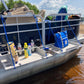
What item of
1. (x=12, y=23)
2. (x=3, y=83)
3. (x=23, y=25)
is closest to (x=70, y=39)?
(x=23, y=25)

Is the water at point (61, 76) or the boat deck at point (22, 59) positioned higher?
the boat deck at point (22, 59)

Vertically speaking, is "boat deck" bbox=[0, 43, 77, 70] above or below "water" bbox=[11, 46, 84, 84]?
above

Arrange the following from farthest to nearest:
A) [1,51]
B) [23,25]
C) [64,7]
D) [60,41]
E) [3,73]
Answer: [64,7], [60,41], [23,25], [1,51], [3,73]

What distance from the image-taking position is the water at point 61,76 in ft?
14.6

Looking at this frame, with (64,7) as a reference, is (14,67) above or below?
below

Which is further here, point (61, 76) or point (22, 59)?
point (61, 76)

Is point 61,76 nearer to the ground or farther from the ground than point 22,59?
nearer to the ground

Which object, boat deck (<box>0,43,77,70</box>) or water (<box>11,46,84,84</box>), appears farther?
water (<box>11,46,84,84</box>)

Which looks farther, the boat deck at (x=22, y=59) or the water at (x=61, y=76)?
the water at (x=61, y=76)

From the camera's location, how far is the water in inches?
176

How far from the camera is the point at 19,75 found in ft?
12.8

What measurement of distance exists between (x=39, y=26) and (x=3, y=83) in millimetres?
2911

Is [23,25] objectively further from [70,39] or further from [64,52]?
[70,39]

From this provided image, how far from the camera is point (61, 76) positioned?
4.84 metres
